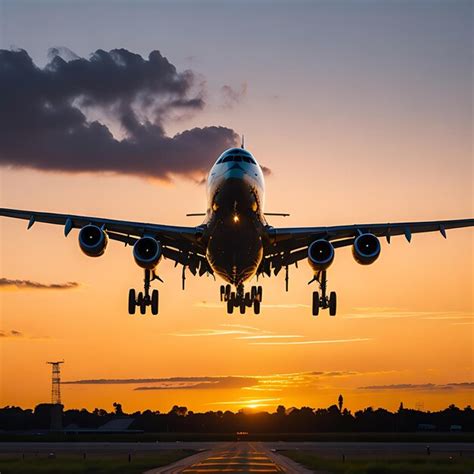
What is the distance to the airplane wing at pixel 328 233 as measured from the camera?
5475 cm

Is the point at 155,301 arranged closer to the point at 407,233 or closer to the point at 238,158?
the point at 238,158

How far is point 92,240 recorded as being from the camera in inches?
2116

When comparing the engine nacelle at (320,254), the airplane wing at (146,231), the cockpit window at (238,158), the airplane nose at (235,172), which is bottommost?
the engine nacelle at (320,254)

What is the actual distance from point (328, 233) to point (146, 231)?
1145 centimetres

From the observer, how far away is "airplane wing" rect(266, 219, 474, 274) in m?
54.8

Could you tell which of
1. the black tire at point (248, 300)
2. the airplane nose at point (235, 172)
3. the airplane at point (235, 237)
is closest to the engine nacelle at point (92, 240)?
Result: the airplane at point (235, 237)

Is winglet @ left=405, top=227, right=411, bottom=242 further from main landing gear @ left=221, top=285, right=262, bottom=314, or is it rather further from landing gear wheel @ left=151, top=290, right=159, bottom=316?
landing gear wheel @ left=151, top=290, right=159, bottom=316

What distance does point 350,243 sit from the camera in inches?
2322

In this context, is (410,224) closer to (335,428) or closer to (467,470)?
(467,470)

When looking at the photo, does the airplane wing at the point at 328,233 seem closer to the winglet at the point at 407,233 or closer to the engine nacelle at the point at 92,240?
the winglet at the point at 407,233

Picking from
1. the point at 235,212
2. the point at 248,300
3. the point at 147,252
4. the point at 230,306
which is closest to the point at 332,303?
the point at 248,300

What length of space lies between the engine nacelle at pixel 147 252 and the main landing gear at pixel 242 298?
13011mm

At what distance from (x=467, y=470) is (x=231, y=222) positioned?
23676mm

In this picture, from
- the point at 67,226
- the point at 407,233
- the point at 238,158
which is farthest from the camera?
the point at 407,233
